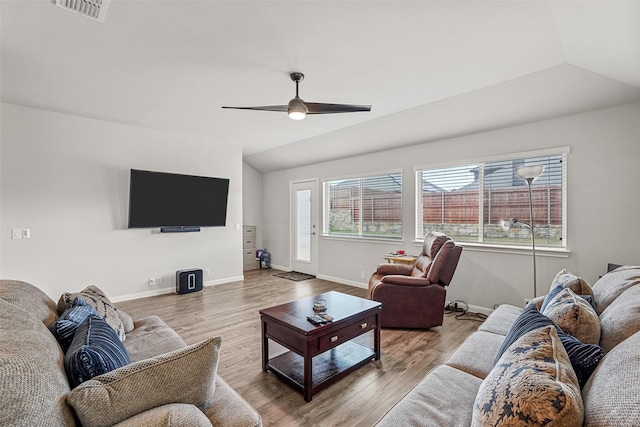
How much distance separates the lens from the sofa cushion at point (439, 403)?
3.89 feet

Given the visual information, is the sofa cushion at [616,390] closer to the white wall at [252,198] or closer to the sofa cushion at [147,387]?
the sofa cushion at [147,387]

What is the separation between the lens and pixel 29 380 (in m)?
0.78

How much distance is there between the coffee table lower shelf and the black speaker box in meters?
2.83

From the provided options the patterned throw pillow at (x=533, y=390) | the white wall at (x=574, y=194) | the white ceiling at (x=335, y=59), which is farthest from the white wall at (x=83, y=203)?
the patterned throw pillow at (x=533, y=390)

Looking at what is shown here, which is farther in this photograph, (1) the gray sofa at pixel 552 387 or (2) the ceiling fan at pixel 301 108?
(2) the ceiling fan at pixel 301 108

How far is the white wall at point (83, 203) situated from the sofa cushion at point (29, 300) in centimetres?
292

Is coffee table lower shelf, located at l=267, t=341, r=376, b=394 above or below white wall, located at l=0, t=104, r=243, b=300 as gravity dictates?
below

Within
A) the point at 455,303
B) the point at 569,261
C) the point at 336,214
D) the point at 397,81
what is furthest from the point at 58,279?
the point at 569,261

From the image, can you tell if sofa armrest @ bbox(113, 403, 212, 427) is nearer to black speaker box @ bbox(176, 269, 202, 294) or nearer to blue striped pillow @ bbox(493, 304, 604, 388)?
blue striped pillow @ bbox(493, 304, 604, 388)

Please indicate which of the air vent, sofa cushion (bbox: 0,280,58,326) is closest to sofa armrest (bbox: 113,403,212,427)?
sofa cushion (bbox: 0,280,58,326)

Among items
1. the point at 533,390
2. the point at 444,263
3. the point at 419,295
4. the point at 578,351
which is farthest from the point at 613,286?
the point at 419,295

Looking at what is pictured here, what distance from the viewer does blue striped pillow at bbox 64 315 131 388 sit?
102 centimetres

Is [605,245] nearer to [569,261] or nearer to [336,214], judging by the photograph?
[569,261]

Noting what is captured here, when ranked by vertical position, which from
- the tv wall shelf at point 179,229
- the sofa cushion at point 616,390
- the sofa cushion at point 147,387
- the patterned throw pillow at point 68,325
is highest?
the tv wall shelf at point 179,229
